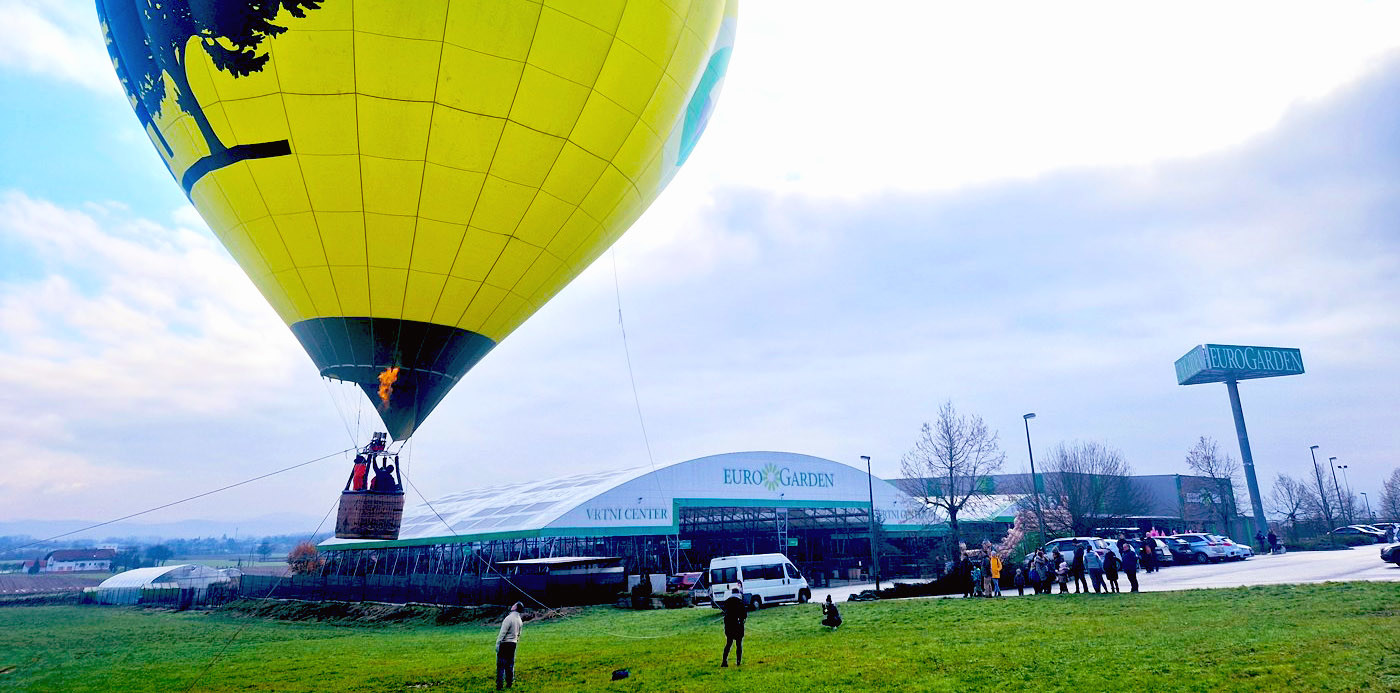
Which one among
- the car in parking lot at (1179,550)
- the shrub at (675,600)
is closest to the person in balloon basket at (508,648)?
the shrub at (675,600)

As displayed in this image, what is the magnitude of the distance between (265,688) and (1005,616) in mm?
13819

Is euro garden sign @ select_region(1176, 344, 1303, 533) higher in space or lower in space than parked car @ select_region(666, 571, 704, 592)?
higher

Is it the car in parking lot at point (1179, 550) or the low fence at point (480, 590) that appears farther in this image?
the car in parking lot at point (1179, 550)

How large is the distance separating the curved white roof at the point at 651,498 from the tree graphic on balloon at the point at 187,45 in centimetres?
2143

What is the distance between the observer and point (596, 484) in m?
37.2

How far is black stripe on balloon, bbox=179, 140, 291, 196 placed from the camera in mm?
9547

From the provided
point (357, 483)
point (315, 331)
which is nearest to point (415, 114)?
point (315, 331)

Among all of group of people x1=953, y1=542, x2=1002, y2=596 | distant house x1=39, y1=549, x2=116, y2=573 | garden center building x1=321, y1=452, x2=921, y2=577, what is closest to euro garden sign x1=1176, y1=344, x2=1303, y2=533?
garden center building x1=321, y1=452, x2=921, y2=577

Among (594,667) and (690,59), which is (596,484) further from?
(690,59)

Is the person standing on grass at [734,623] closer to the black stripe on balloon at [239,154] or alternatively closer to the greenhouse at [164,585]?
the black stripe on balloon at [239,154]

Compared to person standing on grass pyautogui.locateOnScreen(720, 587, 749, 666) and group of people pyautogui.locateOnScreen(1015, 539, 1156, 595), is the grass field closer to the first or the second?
person standing on grass pyautogui.locateOnScreen(720, 587, 749, 666)

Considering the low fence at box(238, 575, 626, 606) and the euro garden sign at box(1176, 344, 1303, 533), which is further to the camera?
the euro garden sign at box(1176, 344, 1303, 533)

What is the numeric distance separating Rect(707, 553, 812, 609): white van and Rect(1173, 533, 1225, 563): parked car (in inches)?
688

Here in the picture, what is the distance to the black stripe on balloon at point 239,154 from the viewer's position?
955 centimetres
